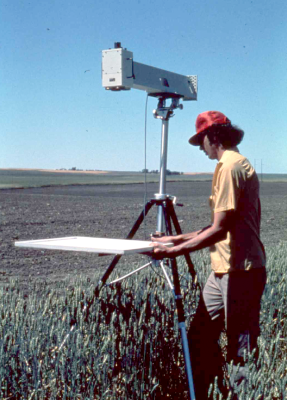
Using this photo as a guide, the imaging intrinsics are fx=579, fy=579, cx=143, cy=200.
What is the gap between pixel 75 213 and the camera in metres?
19.5

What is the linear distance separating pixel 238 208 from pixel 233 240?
235 mm

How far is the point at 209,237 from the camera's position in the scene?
293 centimetres

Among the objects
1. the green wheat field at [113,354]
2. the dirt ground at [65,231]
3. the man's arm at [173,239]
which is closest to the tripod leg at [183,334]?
the green wheat field at [113,354]

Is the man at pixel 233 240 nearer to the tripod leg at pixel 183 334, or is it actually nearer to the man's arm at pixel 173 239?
the man's arm at pixel 173 239

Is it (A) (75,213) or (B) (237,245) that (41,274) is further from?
(A) (75,213)

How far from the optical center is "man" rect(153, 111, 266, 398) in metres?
2.94

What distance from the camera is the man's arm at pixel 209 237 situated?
9.59ft

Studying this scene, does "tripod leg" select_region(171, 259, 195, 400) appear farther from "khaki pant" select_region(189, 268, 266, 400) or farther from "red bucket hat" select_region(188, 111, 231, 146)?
"red bucket hat" select_region(188, 111, 231, 146)

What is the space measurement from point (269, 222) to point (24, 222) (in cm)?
720

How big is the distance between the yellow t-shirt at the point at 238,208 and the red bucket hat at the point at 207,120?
0.60 feet

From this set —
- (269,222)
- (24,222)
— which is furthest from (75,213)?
(269,222)

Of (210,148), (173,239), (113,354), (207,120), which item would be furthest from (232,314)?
(207,120)

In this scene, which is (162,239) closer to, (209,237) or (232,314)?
(209,237)

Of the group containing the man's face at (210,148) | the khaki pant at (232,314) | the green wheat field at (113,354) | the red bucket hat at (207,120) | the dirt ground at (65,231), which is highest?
the red bucket hat at (207,120)
